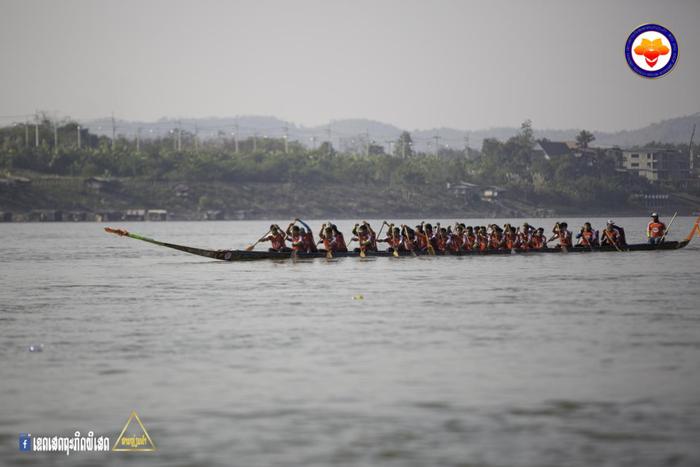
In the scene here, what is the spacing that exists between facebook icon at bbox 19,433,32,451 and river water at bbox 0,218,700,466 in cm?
13

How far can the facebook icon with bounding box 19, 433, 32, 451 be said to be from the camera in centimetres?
1353

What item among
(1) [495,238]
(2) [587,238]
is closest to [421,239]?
(1) [495,238]

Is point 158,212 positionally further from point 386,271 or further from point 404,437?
point 404,437

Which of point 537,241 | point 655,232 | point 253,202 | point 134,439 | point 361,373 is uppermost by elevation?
point 253,202

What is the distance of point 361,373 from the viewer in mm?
18406

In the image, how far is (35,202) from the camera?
497 ft

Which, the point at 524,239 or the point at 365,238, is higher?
the point at 365,238

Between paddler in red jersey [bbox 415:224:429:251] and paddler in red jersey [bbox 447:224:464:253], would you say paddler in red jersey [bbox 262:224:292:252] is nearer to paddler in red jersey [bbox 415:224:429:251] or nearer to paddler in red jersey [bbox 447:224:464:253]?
paddler in red jersey [bbox 415:224:429:251]

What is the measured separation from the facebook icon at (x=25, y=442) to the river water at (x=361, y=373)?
13 centimetres

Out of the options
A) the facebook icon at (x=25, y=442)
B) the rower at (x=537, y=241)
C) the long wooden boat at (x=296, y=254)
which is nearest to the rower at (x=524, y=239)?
the rower at (x=537, y=241)

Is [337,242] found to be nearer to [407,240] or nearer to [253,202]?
[407,240]

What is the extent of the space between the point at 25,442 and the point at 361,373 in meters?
6.43

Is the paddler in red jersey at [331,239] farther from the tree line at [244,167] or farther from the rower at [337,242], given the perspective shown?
the tree line at [244,167]

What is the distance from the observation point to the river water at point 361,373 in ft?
44.4
